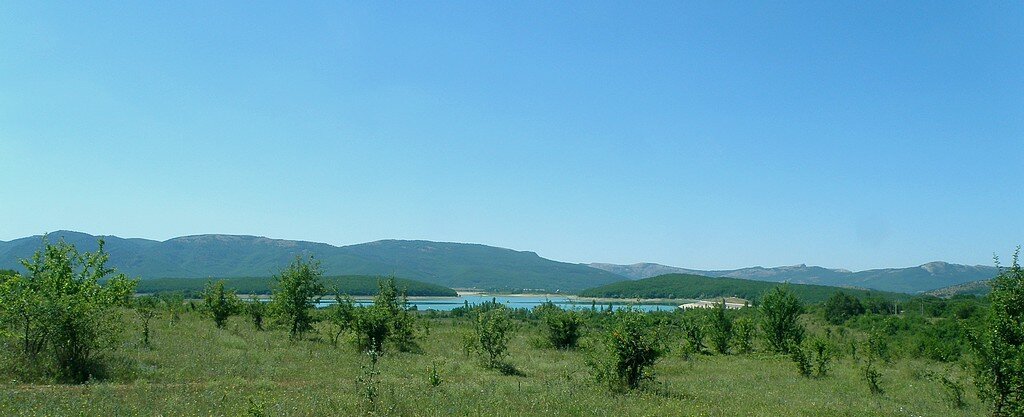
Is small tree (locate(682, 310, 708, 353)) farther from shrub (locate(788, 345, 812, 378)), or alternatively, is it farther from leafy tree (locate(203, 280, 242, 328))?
leafy tree (locate(203, 280, 242, 328))

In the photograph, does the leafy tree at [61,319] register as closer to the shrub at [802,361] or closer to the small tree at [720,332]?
the shrub at [802,361]

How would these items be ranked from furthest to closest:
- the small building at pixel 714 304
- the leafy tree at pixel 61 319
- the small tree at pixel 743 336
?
the small building at pixel 714 304
the small tree at pixel 743 336
the leafy tree at pixel 61 319

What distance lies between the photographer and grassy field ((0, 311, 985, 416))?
14.6 metres

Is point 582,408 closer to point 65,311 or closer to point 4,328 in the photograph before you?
point 65,311

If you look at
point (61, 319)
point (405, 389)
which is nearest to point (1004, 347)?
point (405, 389)

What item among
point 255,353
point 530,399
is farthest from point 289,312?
point 530,399

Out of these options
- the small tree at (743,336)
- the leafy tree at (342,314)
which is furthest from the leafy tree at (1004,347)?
the leafy tree at (342,314)

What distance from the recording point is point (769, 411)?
56.6ft

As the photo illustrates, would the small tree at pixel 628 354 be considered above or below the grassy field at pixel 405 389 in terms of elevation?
above

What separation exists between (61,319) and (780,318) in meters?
44.3

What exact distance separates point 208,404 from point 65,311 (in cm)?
850

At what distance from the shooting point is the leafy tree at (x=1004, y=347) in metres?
17.5

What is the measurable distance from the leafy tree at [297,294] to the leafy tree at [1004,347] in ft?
105

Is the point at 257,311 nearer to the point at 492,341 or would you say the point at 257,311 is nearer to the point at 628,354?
the point at 492,341
